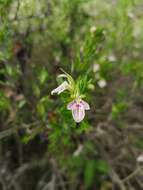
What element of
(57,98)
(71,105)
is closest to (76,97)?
(71,105)

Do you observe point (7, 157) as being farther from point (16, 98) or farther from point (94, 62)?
point (94, 62)

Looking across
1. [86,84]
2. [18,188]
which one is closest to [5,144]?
[18,188]

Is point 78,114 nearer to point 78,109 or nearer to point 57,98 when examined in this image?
point 78,109

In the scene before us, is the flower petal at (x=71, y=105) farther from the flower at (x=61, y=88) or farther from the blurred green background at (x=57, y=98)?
the blurred green background at (x=57, y=98)

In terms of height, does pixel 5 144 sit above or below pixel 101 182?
above

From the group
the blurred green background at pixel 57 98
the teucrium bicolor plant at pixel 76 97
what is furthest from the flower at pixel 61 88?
the blurred green background at pixel 57 98

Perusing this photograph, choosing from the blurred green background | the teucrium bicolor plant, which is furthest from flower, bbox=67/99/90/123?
the blurred green background

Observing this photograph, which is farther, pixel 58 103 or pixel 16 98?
pixel 16 98
